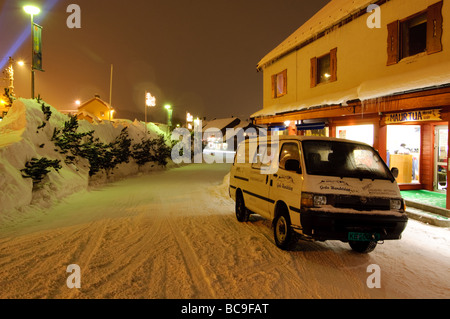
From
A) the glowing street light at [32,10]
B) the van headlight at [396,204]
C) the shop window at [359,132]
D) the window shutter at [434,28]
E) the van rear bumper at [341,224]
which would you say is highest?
the glowing street light at [32,10]

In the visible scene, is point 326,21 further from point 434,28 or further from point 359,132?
point 434,28

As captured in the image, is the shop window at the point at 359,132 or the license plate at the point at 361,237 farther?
the shop window at the point at 359,132

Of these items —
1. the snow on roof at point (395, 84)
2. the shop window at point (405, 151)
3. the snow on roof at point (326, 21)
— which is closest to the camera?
the snow on roof at point (395, 84)

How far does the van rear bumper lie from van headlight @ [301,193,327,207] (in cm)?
13

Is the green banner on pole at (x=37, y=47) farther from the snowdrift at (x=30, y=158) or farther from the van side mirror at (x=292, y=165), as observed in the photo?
the van side mirror at (x=292, y=165)

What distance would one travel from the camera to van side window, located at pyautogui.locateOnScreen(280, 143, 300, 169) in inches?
223

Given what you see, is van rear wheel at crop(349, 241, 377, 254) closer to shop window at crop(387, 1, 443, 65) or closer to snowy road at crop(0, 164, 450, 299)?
snowy road at crop(0, 164, 450, 299)

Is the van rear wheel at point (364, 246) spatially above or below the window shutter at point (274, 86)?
below

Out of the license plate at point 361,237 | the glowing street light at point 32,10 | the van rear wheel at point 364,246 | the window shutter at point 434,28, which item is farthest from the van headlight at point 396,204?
the glowing street light at point 32,10

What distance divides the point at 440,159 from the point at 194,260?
1011 centimetres

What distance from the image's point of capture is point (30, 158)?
945 centimetres

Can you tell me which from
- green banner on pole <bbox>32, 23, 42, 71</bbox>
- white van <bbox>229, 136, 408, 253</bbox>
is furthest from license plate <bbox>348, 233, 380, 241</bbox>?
green banner on pole <bbox>32, 23, 42, 71</bbox>

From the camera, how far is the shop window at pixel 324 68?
1285 cm

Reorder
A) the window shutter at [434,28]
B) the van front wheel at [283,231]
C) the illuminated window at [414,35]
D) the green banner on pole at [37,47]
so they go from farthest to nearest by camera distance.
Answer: the green banner on pole at [37,47], the illuminated window at [414,35], the window shutter at [434,28], the van front wheel at [283,231]
